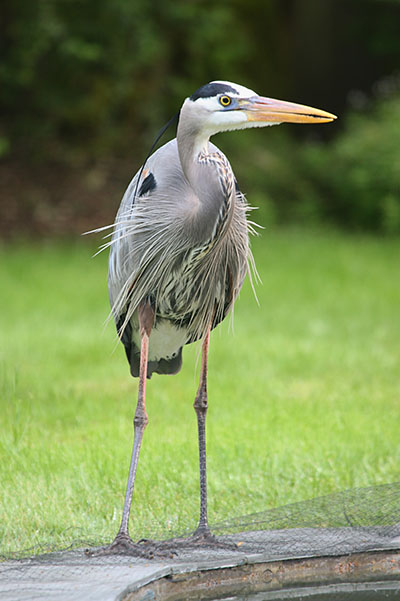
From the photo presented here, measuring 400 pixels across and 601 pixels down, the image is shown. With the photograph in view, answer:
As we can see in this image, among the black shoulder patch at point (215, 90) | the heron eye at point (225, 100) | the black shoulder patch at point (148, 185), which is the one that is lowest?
the black shoulder patch at point (148, 185)

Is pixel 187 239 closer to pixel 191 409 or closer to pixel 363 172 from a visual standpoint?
pixel 191 409

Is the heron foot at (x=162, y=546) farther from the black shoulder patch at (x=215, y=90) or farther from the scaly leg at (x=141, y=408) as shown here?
the black shoulder patch at (x=215, y=90)

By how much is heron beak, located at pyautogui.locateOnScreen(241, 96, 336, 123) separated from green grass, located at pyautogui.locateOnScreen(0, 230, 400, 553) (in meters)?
1.97

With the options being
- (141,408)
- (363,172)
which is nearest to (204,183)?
(141,408)

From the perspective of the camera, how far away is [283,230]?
1480cm

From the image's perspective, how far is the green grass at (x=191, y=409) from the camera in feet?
15.8

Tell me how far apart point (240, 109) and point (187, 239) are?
0.60m

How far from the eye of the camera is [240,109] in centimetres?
380

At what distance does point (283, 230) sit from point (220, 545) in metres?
11.2

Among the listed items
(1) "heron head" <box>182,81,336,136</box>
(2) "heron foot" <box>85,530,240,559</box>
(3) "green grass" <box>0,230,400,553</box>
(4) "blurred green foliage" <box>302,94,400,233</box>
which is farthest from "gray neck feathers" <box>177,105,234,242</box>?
(4) "blurred green foliage" <box>302,94,400,233</box>

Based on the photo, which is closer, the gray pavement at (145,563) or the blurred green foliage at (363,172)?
the gray pavement at (145,563)

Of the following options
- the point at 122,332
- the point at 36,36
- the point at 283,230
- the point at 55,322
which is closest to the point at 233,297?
the point at 122,332

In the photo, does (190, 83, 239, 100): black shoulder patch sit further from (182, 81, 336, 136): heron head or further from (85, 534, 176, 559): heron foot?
(85, 534, 176, 559): heron foot

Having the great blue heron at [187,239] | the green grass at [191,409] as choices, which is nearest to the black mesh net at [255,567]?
the great blue heron at [187,239]
